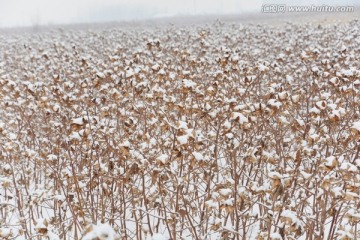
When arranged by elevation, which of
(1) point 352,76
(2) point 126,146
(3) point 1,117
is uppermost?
(1) point 352,76

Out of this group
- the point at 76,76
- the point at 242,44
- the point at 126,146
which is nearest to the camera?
the point at 126,146

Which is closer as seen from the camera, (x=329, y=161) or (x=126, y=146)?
(x=329, y=161)

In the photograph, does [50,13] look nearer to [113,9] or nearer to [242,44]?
[113,9]

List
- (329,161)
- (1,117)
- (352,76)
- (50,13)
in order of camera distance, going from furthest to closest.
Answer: (50,13) → (1,117) → (352,76) → (329,161)

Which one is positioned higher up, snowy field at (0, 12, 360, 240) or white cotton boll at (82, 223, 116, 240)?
white cotton boll at (82, 223, 116, 240)

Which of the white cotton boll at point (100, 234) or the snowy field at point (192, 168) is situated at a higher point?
the white cotton boll at point (100, 234)

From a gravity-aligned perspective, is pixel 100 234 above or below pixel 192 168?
above

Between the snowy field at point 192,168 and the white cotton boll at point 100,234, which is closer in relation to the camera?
the white cotton boll at point 100,234

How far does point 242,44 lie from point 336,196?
11.8 metres

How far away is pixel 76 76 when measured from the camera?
28.8 feet

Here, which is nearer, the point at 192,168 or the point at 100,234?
the point at 100,234

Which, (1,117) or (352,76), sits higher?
(352,76)

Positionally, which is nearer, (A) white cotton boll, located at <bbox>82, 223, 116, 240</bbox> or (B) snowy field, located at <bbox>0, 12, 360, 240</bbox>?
(A) white cotton boll, located at <bbox>82, 223, 116, 240</bbox>

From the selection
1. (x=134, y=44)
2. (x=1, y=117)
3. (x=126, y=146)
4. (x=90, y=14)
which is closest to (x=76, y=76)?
(x=1, y=117)
